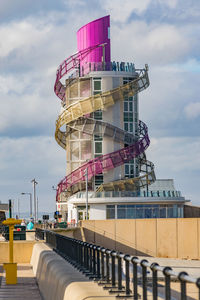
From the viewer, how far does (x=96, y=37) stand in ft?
356

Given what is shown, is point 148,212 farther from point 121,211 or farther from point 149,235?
point 149,235

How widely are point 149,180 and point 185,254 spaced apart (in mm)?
25847

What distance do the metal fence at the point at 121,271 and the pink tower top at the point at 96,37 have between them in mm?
84188

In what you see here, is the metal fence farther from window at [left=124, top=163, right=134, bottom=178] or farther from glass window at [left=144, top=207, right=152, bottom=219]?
window at [left=124, top=163, right=134, bottom=178]

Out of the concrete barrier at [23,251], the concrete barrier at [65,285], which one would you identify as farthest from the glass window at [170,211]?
the concrete barrier at [65,285]

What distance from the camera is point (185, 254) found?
80.8 meters

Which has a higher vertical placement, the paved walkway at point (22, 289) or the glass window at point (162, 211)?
the glass window at point (162, 211)

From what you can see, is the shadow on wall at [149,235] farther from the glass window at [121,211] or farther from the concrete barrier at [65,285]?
the concrete barrier at [65,285]

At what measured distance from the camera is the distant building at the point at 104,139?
330 feet

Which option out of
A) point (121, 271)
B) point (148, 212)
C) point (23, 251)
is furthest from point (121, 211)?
point (121, 271)

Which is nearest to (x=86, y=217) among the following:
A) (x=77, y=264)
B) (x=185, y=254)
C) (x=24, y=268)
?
(x=185, y=254)

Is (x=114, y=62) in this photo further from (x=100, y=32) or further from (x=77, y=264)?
(x=77, y=264)

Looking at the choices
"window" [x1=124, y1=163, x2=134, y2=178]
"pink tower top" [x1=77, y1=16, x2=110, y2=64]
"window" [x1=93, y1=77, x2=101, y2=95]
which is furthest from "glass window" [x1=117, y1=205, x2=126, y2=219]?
"pink tower top" [x1=77, y1=16, x2=110, y2=64]

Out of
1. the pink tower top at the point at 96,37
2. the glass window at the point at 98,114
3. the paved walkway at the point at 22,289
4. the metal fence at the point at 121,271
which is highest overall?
the pink tower top at the point at 96,37
